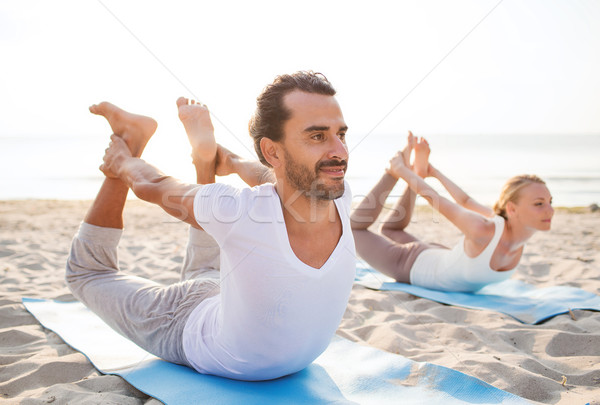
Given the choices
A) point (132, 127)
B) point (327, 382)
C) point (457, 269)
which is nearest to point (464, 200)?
point (457, 269)

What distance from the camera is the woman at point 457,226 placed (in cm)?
399

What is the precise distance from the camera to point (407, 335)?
3.14 meters

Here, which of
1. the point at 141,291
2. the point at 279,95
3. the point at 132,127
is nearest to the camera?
the point at 279,95

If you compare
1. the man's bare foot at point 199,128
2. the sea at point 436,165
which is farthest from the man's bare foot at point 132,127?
the sea at point 436,165

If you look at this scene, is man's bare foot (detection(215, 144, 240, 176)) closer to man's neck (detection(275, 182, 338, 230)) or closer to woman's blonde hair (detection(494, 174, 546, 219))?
man's neck (detection(275, 182, 338, 230))

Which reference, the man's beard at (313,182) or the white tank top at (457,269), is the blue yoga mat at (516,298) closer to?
the white tank top at (457,269)

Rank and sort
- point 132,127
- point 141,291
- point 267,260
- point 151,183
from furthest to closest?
point 132,127 → point 141,291 → point 151,183 → point 267,260

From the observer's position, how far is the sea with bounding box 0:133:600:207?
13461 millimetres

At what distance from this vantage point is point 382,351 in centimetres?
276

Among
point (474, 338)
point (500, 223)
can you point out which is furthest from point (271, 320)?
point (500, 223)

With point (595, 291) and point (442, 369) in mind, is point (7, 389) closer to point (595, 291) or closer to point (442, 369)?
point (442, 369)

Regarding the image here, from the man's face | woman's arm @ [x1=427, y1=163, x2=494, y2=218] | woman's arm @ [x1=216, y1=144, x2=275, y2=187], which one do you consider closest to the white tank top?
woman's arm @ [x1=427, y1=163, x2=494, y2=218]

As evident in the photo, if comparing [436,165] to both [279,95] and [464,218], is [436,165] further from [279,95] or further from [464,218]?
[279,95]

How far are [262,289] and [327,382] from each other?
79cm
